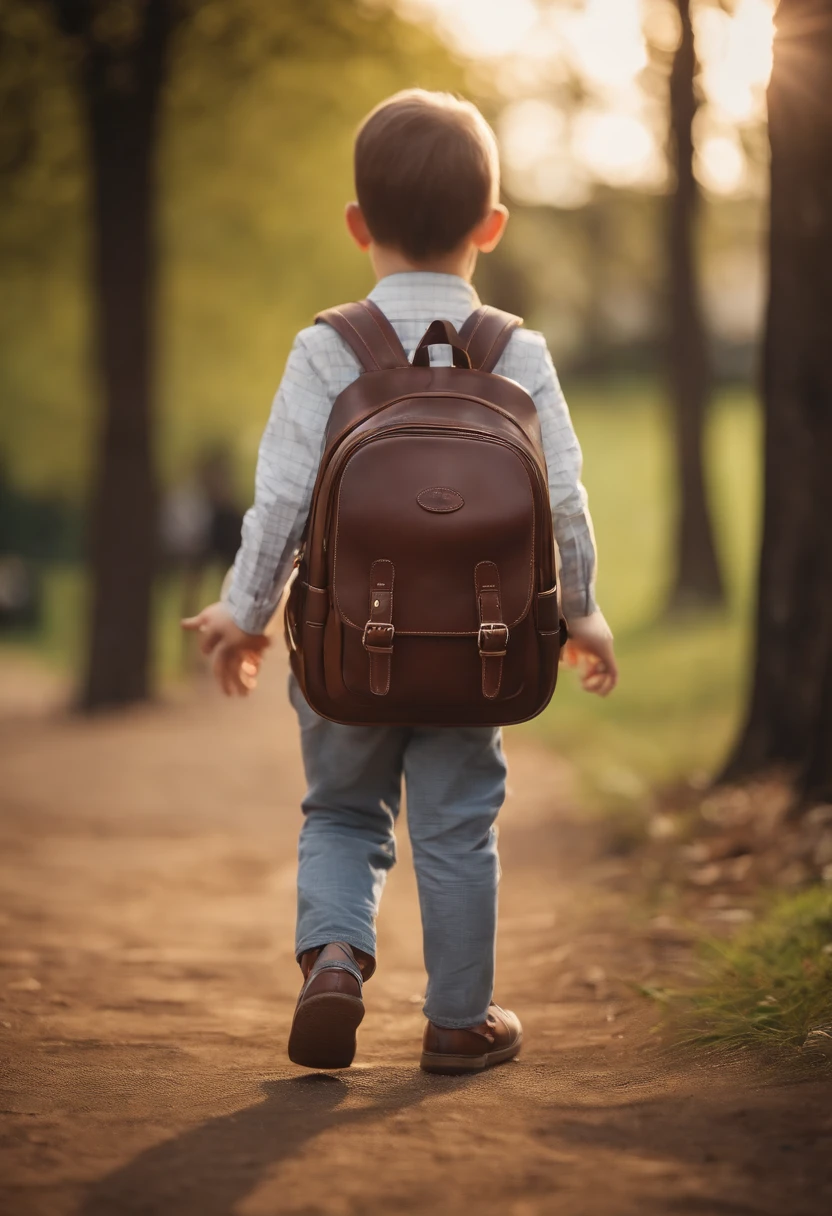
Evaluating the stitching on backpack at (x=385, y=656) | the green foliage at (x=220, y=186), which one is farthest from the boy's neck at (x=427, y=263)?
the green foliage at (x=220, y=186)

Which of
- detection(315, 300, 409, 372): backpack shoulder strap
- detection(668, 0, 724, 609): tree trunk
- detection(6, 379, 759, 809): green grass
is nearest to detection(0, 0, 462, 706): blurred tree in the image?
detection(668, 0, 724, 609): tree trunk

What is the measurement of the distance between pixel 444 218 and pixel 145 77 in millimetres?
7641

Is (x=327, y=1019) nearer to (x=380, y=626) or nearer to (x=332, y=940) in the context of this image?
(x=332, y=940)

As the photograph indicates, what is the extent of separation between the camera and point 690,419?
12.9 metres

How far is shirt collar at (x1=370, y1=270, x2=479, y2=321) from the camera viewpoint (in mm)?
2799

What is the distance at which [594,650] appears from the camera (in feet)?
9.51

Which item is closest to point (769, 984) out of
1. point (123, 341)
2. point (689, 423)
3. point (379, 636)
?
point (379, 636)

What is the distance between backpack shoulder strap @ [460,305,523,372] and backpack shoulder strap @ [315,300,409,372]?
Answer: 5.3 inches

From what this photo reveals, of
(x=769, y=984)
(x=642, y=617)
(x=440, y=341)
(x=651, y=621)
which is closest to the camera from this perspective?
(x=440, y=341)

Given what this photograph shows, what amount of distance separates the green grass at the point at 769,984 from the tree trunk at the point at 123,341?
7.01 meters

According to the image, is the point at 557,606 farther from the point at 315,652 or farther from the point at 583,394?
the point at 583,394

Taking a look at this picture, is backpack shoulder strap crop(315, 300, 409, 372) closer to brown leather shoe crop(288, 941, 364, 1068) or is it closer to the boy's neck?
the boy's neck

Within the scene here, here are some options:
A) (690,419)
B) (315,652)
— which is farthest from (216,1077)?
(690,419)

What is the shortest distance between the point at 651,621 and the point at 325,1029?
10603 millimetres
